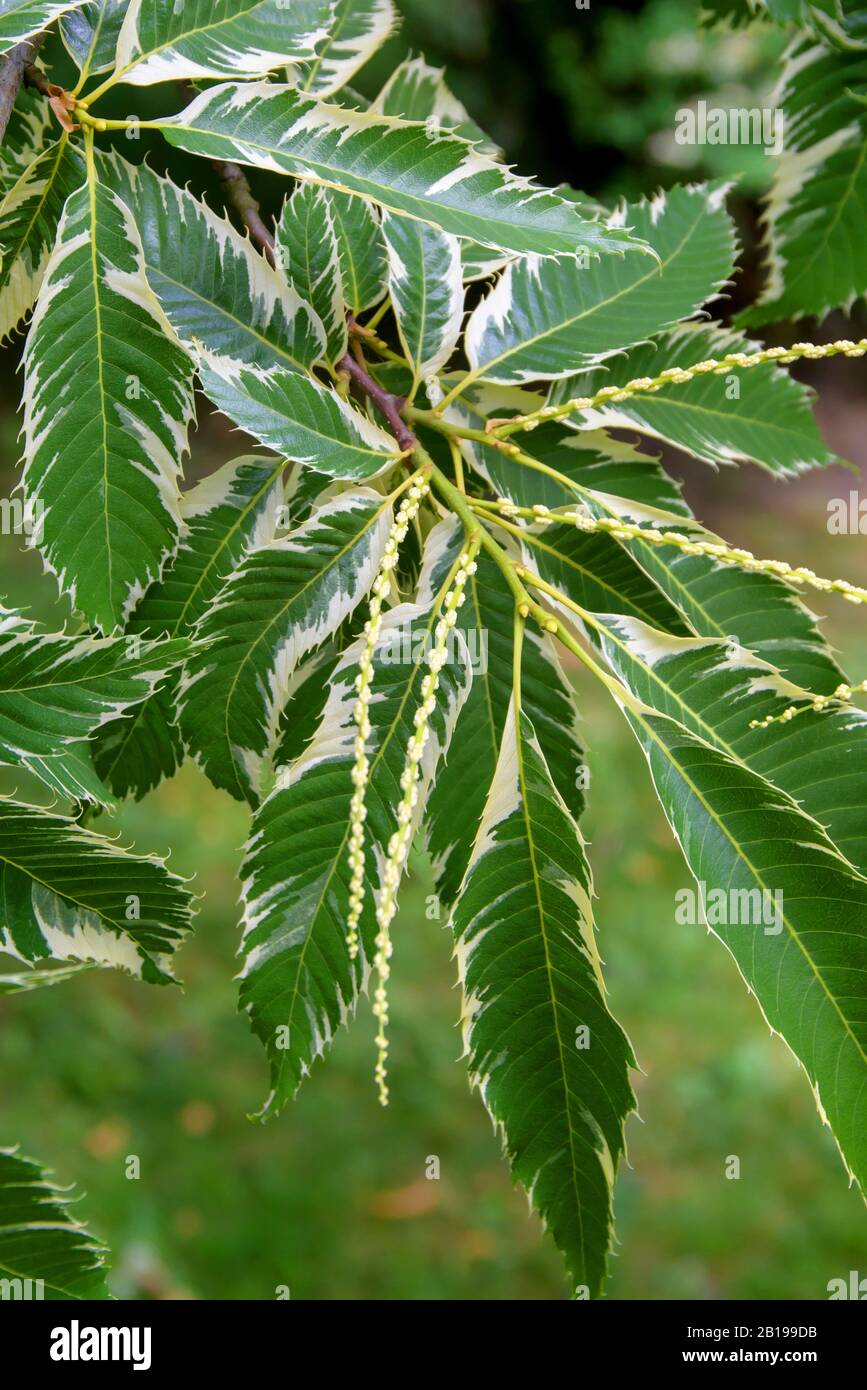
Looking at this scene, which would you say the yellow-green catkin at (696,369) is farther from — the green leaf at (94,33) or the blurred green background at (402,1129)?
the blurred green background at (402,1129)

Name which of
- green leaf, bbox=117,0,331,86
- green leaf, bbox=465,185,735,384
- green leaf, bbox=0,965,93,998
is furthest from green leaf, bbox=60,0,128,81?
green leaf, bbox=0,965,93,998

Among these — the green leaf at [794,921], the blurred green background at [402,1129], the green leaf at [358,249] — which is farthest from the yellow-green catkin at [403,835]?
the blurred green background at [402,1129]

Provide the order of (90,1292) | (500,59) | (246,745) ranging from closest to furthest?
(90,1292) → (246,745) → (500,59)

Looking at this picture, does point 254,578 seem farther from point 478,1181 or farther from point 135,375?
point 478,1181

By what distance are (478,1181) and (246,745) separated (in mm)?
1639

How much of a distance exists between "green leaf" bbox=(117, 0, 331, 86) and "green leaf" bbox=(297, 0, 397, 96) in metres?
0.18

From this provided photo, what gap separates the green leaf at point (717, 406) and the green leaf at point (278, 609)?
0.68 ft

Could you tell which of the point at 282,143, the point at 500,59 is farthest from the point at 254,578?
the point at 500,59

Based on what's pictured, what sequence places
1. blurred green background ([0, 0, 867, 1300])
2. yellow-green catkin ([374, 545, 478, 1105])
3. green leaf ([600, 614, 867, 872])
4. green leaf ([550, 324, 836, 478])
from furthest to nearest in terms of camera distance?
blurred green background ([0, 0, 867, 1300]) → green leaf ([550, 324, 836, 478]) → green leaf ([600, 614, 867, 872]) → yellow-green catkin ([374, 545, 478, 1105])

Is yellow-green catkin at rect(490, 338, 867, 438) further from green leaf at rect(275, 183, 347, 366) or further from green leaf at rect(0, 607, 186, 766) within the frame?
green leaf at rect(0, 607, 186, 766)

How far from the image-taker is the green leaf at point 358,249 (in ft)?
2.38

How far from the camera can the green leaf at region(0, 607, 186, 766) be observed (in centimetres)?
60

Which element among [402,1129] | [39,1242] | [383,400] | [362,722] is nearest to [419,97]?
[383,400]

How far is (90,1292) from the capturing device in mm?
570
